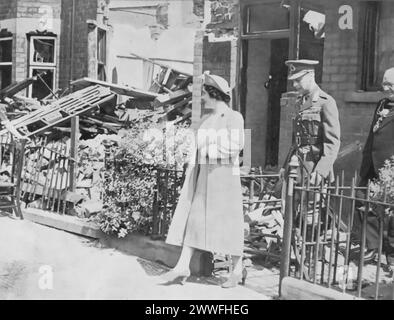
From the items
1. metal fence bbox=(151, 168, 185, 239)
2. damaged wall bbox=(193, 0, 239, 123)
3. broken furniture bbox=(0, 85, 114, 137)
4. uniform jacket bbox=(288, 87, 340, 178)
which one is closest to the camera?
uniform jacket bbox=(288, 87, 340, 178)

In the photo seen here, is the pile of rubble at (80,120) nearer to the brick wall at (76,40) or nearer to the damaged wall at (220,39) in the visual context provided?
the brick wall at (76,40)

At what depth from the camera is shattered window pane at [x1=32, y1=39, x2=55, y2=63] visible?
15898 millimetres

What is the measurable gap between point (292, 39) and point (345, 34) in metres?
1.15

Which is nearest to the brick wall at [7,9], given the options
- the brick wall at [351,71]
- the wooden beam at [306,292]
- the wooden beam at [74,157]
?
the wooden beam at [74,157]

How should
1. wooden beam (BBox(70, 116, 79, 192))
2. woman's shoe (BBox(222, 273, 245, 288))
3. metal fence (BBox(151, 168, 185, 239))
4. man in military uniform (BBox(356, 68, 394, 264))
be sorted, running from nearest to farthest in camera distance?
woman's shoe (BBox(222, 273, 245, 288)) < man in military uniform (BBox(356, 68, 394, 264)) < metal fence (BBox(151, 168, 185, 239)) < wooden beam (BBox(70, 116, 79, 192))

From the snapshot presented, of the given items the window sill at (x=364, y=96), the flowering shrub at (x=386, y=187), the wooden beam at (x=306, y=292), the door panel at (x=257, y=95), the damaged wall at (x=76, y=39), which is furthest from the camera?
the damaged wall at (x=76, y=39)

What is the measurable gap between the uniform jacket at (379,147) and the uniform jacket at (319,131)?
58 centimetres

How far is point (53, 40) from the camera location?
1594 cm

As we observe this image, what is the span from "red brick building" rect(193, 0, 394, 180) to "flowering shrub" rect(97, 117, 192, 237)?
90.1 inches

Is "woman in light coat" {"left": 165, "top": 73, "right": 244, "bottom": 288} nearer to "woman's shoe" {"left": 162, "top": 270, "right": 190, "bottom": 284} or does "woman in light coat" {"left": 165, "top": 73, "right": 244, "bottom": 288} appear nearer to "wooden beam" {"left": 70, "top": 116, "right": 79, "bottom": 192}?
"woman's shoe" {"left": 162, "top": 270, "right": 190, "bottom": 284}

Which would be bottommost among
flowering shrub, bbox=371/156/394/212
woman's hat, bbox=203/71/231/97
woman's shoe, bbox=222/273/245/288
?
woman's shoe, bbox=222/273/245/288

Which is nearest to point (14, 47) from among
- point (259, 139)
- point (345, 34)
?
point (259, 139)

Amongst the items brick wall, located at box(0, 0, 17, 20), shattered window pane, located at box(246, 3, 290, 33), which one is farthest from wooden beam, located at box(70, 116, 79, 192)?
brick wall, located at box(0, 0, 17, 20)

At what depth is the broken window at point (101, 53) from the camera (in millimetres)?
15922
